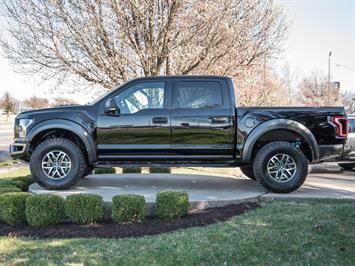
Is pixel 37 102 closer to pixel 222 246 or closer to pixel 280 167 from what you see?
pixel 280 167

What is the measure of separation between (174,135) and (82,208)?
2.10 metres

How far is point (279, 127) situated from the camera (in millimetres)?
6984

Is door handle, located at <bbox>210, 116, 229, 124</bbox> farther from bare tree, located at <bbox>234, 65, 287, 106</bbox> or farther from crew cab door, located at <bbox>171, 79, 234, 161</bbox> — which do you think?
bare tree, located at <bbox>234, 65, 287, 106</bbox>

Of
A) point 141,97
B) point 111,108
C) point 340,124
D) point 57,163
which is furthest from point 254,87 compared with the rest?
point 57,163

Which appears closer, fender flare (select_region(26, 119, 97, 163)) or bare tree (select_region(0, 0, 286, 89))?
fender flare (select_region(26, 119, 97, 163))

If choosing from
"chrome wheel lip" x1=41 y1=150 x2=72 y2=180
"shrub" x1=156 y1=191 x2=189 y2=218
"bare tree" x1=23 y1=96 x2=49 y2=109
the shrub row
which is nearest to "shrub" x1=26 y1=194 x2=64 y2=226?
the shrub row

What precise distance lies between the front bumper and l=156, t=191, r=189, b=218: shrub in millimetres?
2612

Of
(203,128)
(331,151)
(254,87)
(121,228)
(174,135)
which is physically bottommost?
(121,228)

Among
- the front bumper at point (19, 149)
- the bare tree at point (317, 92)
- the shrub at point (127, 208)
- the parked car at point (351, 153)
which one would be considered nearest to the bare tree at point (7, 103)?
the bare tree at point (317, 92)

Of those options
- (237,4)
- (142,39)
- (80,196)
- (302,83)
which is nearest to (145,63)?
(142,39)

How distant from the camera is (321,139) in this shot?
23.3ft

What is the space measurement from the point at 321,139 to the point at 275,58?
7367 mm

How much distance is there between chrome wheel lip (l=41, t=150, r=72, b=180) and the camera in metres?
7.00

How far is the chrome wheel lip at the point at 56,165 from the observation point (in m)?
7.00
